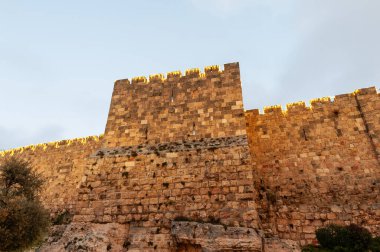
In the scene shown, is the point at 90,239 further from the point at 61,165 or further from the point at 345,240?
the point at 61,165

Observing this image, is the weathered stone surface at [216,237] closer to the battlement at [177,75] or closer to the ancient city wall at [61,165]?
the battlement at [177,75]

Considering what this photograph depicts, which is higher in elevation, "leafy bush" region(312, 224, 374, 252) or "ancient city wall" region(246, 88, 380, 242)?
"ancient city wall" region(246, 88, 380, 242)

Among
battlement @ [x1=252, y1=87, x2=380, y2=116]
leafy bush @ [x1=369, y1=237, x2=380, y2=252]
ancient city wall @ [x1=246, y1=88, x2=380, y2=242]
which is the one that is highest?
battlement @ [x1=252, y1=87, x2=380, y2=116]

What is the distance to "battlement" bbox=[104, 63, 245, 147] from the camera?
11547 millimetres

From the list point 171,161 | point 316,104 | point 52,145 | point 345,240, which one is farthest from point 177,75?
point 52,145

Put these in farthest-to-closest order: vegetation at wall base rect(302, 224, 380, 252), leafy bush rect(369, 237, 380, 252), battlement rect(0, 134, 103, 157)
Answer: battlement rect(0, 134, 103, 157), vegetation at wall base rect(302, 224, 380, 252), leafy bush rect(369, 237, 380, 252)

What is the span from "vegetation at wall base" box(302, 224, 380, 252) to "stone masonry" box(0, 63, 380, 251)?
0.54 metres

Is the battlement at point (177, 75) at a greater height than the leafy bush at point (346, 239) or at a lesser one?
greater

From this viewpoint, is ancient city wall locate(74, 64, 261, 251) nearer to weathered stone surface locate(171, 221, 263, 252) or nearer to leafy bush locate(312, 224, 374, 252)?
weathered stone surface locate(171, 221, 263, 252)

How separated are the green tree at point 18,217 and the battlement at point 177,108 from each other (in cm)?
350

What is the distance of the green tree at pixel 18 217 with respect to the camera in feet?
31.0

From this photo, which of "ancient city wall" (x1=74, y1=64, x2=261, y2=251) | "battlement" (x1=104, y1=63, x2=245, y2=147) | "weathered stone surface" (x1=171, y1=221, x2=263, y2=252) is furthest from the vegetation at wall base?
"battlement" (x1=104, y1=63, x2=245, y2=147)

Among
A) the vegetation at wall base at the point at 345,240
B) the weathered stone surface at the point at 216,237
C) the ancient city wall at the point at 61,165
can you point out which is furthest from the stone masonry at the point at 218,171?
the ancient city wall at the point at 61,165

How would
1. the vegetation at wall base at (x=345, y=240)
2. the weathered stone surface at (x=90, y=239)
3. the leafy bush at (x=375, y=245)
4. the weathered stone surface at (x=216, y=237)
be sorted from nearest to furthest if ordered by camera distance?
the weathered stone surface at (x=216, y=237) < the leafy bush at (x=375, y=245) < the vegetation at wall base at (x=345, y=240) < the weathered stone surface at (x=90, y=239)
